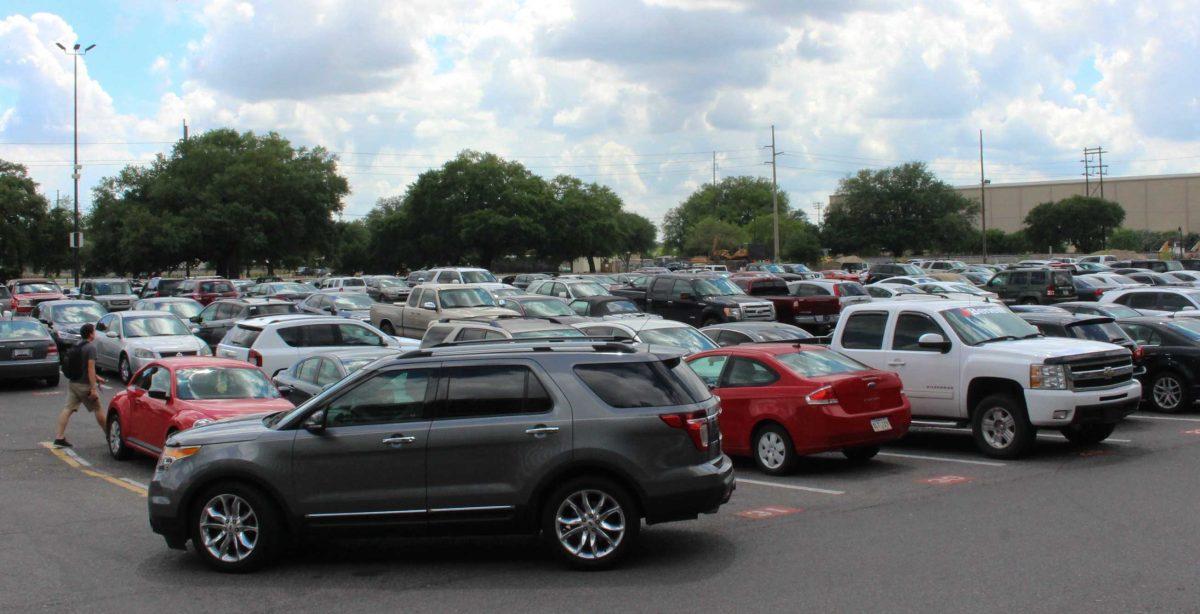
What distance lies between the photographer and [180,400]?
13.2m

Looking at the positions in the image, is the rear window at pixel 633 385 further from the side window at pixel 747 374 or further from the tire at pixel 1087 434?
the tire at pixel 1087 434

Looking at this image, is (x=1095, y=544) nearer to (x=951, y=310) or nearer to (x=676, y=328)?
(x=951, y=310)

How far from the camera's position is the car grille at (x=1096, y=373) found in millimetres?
12814

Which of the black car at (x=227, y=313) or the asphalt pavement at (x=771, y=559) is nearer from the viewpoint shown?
the asphalt pavement at (x=771, y=559)

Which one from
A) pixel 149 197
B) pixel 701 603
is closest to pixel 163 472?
pixel 701 603

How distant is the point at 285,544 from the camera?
827 centimetres

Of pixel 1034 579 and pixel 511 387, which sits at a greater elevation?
pixel 511 387

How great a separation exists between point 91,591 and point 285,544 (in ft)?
4.50

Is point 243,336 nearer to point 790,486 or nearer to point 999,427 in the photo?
point 790,486

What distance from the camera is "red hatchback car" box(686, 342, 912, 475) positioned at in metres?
12.1

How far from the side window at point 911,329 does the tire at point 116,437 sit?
410 inches

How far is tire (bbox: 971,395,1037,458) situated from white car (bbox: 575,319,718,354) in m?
5.59

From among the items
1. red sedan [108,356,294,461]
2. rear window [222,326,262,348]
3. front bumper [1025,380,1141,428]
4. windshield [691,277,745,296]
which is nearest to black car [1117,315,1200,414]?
front bumper [1025,380,1141,428]

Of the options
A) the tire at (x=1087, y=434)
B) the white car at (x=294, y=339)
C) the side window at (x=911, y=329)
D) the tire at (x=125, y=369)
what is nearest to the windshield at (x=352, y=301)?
the tire at (x=125, y=369)
